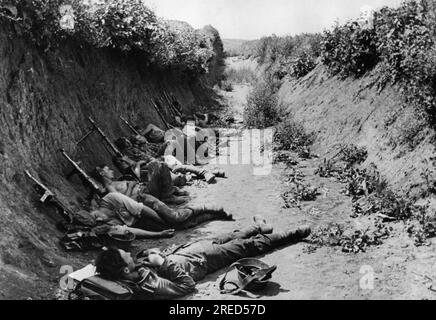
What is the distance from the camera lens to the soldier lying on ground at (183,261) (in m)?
4.78

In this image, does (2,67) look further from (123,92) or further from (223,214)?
(123,92)

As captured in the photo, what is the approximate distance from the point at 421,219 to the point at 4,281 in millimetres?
5174

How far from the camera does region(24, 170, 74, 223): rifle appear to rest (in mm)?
6234

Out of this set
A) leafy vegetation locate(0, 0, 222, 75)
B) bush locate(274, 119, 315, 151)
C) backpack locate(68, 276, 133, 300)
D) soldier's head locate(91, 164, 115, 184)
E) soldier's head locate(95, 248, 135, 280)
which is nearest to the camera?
backpack locate(68, 276, 133, 300)

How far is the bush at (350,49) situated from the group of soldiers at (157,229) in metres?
5.06

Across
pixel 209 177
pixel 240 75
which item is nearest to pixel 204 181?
pixel 209 177

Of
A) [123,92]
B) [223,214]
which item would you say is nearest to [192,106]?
[123,92]

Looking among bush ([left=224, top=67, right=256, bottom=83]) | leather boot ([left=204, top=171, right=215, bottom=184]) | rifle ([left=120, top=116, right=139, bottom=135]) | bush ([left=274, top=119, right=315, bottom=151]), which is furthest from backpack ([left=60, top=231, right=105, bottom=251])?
bush ([left=224, top=67, right=256, bottom=83])

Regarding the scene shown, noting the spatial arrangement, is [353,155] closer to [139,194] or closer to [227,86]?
[139,194]

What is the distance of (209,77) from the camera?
31.3 m

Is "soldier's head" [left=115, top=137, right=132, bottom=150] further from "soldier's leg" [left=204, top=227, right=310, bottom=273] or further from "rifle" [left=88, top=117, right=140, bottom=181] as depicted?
"soldier's leg" [left=204, top=227, right=310, bottom=273]

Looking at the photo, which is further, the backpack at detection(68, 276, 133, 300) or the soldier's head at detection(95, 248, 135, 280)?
the soldier's head at detection(95, 248, 135, 280)

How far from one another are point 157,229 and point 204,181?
339cm

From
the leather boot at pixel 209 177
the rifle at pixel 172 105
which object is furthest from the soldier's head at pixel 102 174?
the rifle at pixel 172 105
